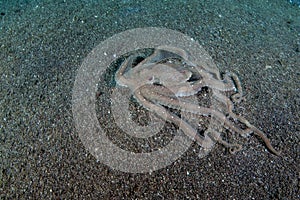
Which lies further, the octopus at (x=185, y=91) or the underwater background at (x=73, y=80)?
the octopus at (x=185, y=91)

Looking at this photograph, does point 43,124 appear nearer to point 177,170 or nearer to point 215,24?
point 177,170

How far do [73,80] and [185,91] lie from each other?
1261mm

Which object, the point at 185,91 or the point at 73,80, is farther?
the point at 73,80

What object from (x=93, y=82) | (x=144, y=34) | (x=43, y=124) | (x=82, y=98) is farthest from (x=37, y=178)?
(x=144, y=34)

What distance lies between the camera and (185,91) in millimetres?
3105

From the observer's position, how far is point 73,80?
3.37 m

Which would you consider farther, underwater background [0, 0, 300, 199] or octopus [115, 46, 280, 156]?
octopus [115, 46, 280, 156]

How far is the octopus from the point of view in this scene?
118 inches

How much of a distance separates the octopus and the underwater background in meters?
0.11

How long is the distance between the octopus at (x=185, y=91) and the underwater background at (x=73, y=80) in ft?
0.38

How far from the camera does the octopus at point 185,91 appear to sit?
2986mm

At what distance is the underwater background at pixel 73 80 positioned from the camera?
2.71 metres

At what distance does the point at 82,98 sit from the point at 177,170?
126 cm

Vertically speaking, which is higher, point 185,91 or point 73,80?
point 185,91
